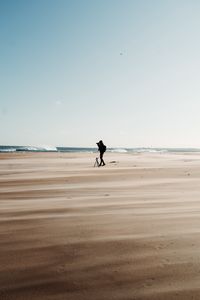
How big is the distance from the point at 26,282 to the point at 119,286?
39.2 inches

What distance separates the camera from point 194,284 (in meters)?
3.58

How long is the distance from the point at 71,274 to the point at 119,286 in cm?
60

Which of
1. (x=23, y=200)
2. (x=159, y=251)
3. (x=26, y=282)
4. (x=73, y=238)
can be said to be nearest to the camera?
(x=26, y=282)

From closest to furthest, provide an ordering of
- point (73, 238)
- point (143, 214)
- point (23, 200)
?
1. point (73, 238)
2. point (143, 214)
3. point (23, 200)

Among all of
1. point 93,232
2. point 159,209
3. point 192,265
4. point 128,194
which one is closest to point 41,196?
point 128,194

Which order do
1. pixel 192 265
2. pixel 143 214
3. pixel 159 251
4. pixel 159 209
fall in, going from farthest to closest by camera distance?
1. pixel 159 209
2. pixel 143 214
3. pixel 159 251
4. pixel 192 265

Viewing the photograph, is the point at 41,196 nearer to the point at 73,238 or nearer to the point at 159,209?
the point at 159,209

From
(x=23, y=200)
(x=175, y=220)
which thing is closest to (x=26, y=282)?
(x=175, y=220)

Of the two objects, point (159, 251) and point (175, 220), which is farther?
point (175, 220)

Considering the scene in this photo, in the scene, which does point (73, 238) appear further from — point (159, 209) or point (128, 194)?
point (128, 194)

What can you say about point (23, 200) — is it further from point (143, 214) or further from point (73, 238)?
point (73, 238)

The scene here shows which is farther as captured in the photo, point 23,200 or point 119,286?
point 23,200

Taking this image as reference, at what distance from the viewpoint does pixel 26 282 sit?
145 inches

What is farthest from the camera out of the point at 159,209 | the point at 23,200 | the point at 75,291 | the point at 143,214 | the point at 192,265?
the point at 23,200
